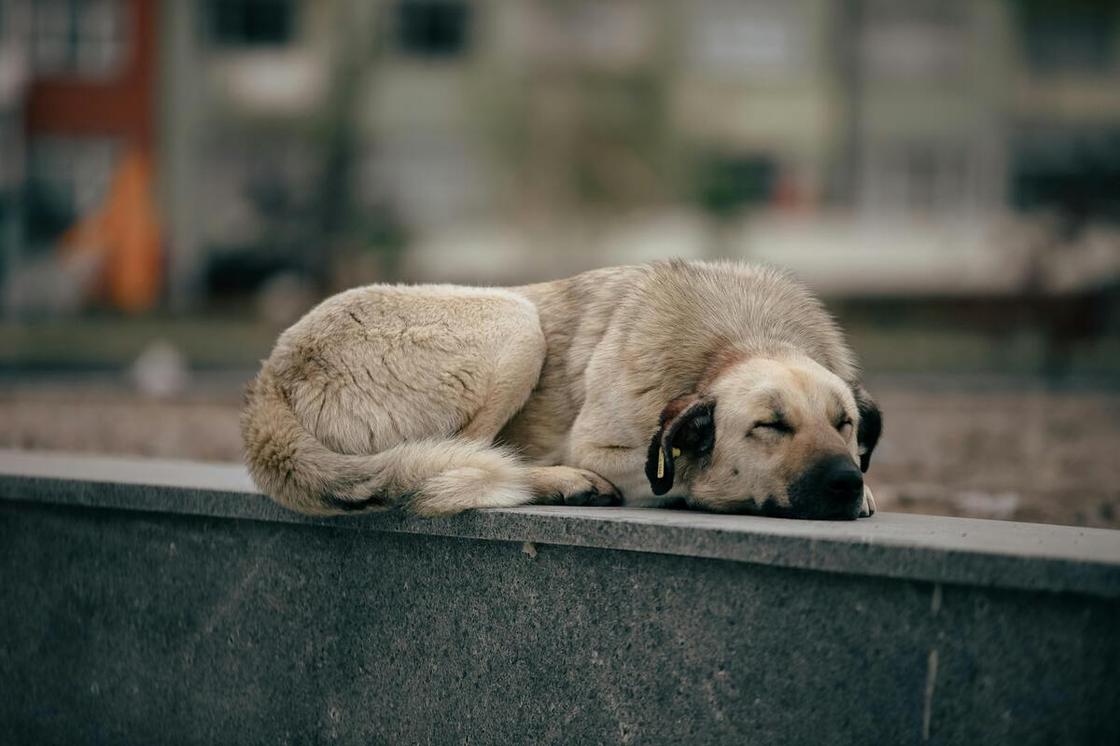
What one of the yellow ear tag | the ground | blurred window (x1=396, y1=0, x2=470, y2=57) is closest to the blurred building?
blurred window (x1=396, y1=0, x2=470, y2=57)

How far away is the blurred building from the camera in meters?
29.5

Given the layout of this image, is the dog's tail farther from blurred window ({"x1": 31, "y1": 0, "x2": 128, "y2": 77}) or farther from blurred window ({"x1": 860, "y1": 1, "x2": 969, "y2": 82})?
blurred window ({"x1": 860, "y1": 1, "x2": 969, "y2": 82})

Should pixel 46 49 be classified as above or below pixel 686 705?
above

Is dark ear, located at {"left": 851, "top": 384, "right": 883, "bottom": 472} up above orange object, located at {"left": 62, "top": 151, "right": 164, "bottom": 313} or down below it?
above

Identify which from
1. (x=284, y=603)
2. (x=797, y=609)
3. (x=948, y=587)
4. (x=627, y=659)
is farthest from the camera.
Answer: (x=284, y=603)

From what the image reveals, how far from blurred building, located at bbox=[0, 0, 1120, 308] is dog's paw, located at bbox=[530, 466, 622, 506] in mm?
24698

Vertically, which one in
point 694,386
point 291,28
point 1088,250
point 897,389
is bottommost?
point 897,389

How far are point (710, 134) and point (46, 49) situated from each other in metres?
16.0

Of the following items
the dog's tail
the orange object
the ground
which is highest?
the dog's tail

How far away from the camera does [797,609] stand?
322 cm

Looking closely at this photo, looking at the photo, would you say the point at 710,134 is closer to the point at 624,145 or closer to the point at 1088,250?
the point at 624,145

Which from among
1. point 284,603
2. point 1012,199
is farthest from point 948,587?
point 1012,199

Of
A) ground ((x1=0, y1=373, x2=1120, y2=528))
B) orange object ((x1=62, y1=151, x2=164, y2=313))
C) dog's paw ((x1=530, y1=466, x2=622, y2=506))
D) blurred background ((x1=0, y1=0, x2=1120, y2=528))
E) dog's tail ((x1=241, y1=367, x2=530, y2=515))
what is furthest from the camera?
orange object ((x1=62, y1=151, x2=164, y2=313))

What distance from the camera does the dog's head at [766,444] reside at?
3760 millimetres
